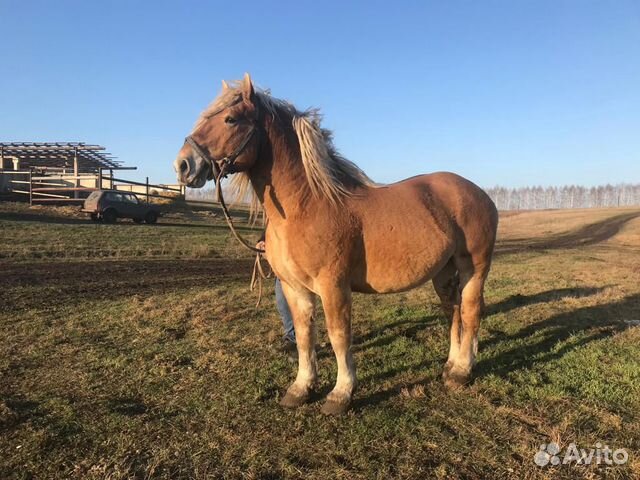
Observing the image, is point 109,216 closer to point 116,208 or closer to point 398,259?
point 116,208

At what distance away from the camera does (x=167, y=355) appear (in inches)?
205

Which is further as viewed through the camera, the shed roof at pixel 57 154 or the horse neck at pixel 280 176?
the shed roof at pixel 57 154

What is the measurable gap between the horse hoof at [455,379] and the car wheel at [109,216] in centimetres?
2173

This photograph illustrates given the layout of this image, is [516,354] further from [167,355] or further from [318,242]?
[167,355]

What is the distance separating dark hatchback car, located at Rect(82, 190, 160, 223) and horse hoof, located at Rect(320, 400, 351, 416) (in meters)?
21.6

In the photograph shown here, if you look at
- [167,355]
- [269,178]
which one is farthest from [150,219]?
[269,178]

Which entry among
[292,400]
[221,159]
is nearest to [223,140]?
[221,159]

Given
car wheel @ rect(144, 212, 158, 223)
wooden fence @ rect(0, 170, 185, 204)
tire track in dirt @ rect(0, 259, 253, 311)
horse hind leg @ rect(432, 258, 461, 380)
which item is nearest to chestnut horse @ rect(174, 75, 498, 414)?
horse hind leg @ rect(432, 258, 461, 380)

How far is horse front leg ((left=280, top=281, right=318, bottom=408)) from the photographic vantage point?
13.4ft

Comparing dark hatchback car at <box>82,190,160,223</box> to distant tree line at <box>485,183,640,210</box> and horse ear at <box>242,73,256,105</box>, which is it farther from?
distant tree line at <box>485,183,640,210</box>

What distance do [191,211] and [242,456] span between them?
2848 cm

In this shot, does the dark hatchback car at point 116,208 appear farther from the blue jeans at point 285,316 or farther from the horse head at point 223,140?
the horse head at point 223,140

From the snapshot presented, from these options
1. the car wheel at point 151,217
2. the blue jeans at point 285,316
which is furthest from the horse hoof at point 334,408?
the car wheel at point 151,217

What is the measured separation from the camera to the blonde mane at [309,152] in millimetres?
3802
